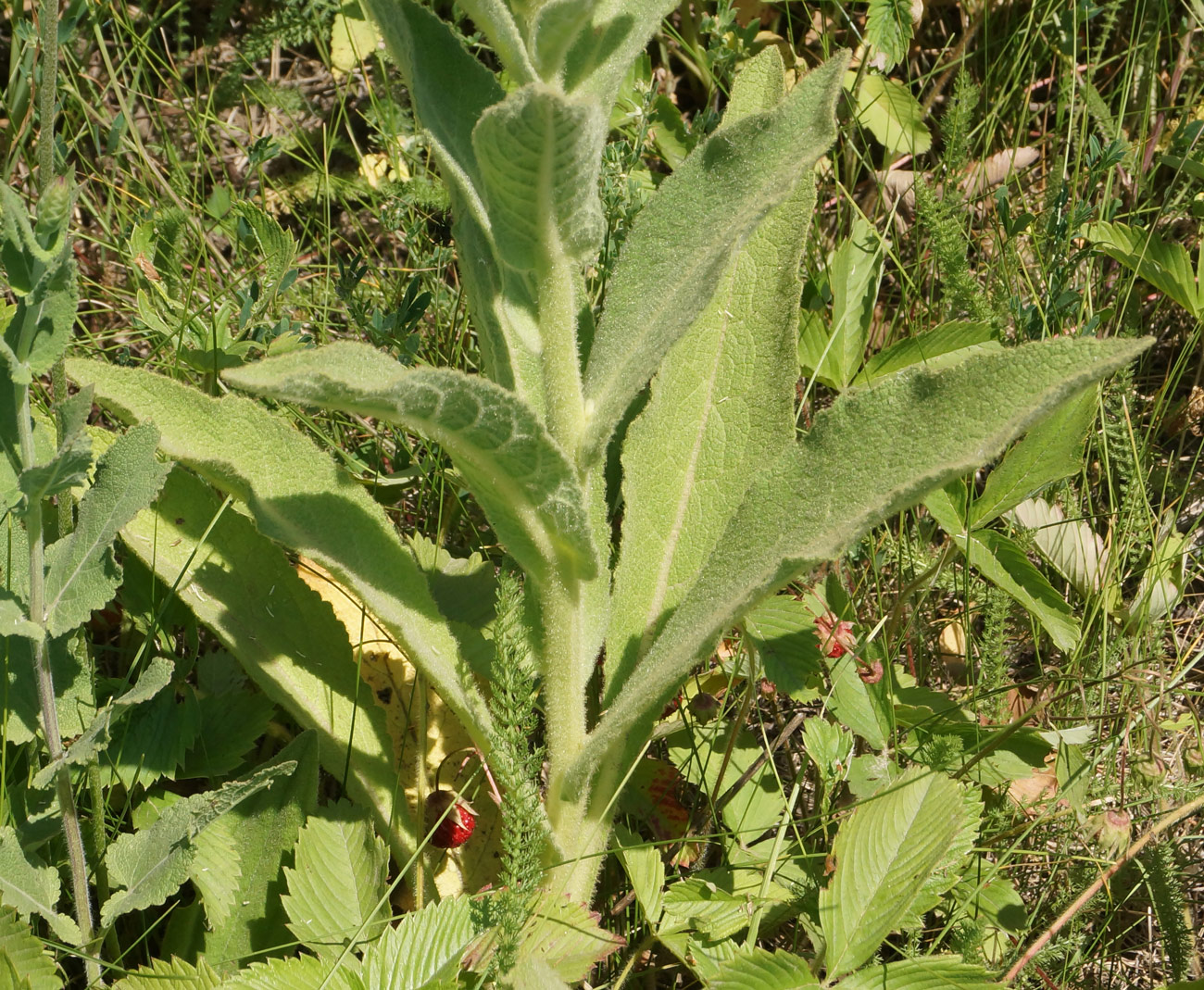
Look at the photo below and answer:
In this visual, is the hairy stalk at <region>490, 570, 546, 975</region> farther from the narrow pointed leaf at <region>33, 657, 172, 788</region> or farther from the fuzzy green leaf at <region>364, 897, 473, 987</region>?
the narrow pointed leaf at <region>33, 657, 172, 788</region>

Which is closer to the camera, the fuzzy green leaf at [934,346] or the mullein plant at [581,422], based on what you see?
the mullein plant at [581,422]

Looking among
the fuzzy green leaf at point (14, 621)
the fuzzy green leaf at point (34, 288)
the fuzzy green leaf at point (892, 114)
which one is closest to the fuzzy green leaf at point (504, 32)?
the fuzzy green leaf at point (34, 288)

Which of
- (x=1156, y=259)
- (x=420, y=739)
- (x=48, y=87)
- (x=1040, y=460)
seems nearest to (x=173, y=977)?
(x=420, y=739)

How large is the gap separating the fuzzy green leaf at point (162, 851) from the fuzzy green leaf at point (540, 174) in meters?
0.91

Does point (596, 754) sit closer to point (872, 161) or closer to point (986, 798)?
point (986, 798)

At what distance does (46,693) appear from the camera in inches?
66.1

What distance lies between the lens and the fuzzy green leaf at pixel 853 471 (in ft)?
5.19

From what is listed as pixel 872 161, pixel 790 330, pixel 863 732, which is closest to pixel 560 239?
pixel 790 330

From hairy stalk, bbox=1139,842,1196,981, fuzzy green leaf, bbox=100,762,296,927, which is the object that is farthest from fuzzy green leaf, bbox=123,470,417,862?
hairy stalk, bbox=1139,842,1196,981

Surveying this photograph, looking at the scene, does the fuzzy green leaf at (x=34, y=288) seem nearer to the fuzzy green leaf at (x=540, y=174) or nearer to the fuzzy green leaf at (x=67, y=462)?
the fuzzy green leaf at (x=67, y=462)

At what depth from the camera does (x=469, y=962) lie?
1841 millimetres

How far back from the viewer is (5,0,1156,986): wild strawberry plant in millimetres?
1645

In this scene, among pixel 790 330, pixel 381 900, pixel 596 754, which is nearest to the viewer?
pixel 381 900

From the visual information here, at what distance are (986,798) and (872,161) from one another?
2026 millimetres
